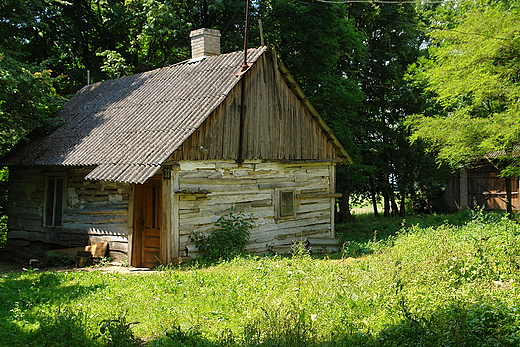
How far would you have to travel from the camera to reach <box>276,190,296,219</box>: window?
1510 cm

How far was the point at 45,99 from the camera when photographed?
16.8 metres

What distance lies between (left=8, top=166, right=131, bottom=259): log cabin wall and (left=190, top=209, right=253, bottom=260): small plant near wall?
210cm

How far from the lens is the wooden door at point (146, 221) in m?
13.0

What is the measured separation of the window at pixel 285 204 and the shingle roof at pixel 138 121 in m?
3.73

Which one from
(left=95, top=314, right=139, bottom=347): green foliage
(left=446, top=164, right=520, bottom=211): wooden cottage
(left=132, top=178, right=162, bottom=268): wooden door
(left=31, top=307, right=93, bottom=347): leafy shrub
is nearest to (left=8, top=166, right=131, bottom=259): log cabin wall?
(left=132, top=178, right=162, bottom=268): wooden door

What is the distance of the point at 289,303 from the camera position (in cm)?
721

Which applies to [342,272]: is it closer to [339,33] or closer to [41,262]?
→ [41,262]

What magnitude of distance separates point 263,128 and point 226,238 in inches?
136

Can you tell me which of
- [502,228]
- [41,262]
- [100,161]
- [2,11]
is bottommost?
[41,262]

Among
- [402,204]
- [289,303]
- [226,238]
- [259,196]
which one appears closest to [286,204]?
[259,196]

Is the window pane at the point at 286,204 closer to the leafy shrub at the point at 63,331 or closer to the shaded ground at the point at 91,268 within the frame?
the shaded ground at the point at 91,268

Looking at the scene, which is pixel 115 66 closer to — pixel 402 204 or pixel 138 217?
pixel 138 217

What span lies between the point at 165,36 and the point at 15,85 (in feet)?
31.8

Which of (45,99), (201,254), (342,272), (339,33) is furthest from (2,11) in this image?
(342,272)
